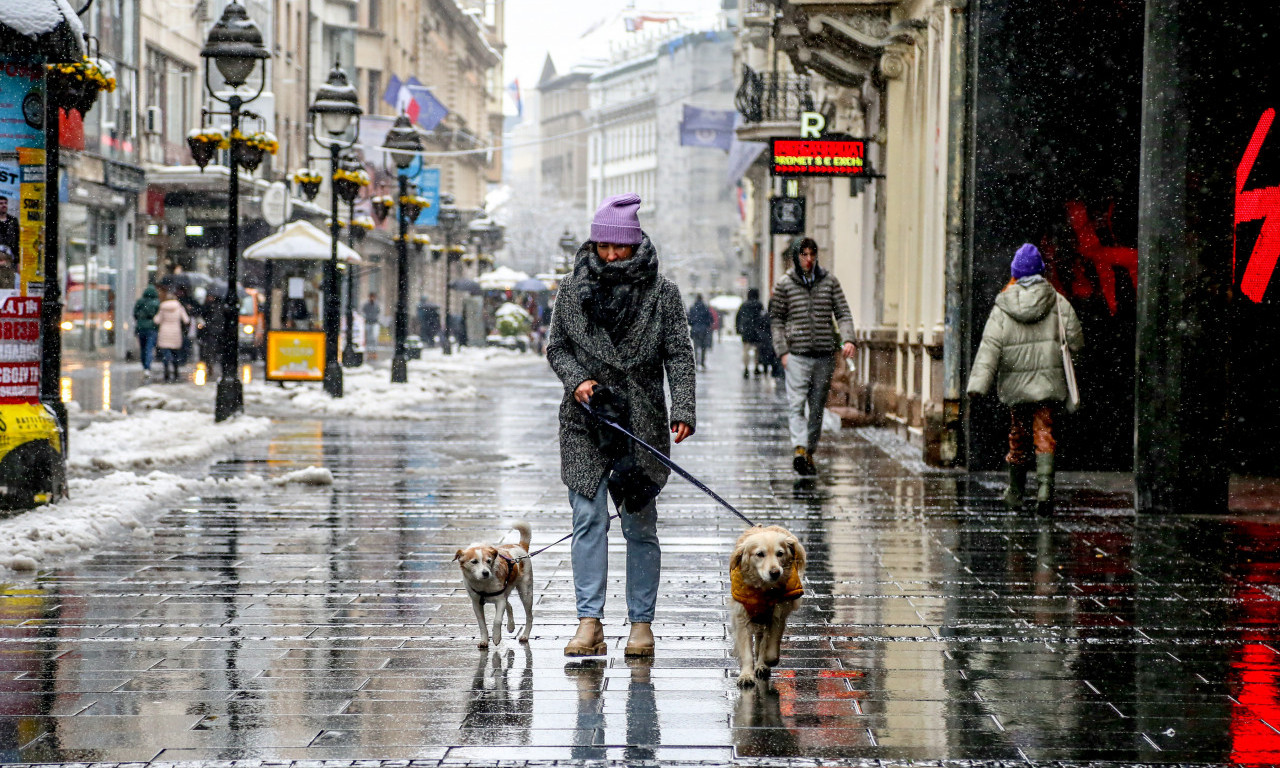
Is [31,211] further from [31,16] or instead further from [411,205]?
[411,205]

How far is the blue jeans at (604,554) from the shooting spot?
668 cm

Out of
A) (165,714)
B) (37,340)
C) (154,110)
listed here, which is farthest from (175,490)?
(154,110)

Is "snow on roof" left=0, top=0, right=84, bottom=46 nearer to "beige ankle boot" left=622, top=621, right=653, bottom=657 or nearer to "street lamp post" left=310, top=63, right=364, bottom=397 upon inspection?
"beige ankle boot" left=622, top=621, right=653, bottom=657

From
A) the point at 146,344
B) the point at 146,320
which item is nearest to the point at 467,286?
the point at 146,344

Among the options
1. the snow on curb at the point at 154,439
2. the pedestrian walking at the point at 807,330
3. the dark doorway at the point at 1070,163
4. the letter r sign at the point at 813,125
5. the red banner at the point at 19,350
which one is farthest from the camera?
the letter r sign at the point at 813,125

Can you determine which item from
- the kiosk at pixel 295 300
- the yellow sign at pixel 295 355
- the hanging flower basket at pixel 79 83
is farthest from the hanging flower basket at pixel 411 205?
the hanging flower basket at pixel 79 83

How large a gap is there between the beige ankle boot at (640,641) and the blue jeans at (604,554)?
4cm

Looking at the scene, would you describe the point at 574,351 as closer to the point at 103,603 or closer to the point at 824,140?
the point at 103,603

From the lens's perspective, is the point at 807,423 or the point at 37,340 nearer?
the point at 37,340

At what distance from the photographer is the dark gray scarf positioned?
6.64 m

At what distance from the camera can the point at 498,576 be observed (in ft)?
21.4

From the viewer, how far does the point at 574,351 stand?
680cm

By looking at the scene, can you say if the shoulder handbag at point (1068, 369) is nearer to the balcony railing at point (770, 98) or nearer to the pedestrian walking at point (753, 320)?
the balcony railing at point (770, 98)

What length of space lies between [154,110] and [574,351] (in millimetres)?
38143
